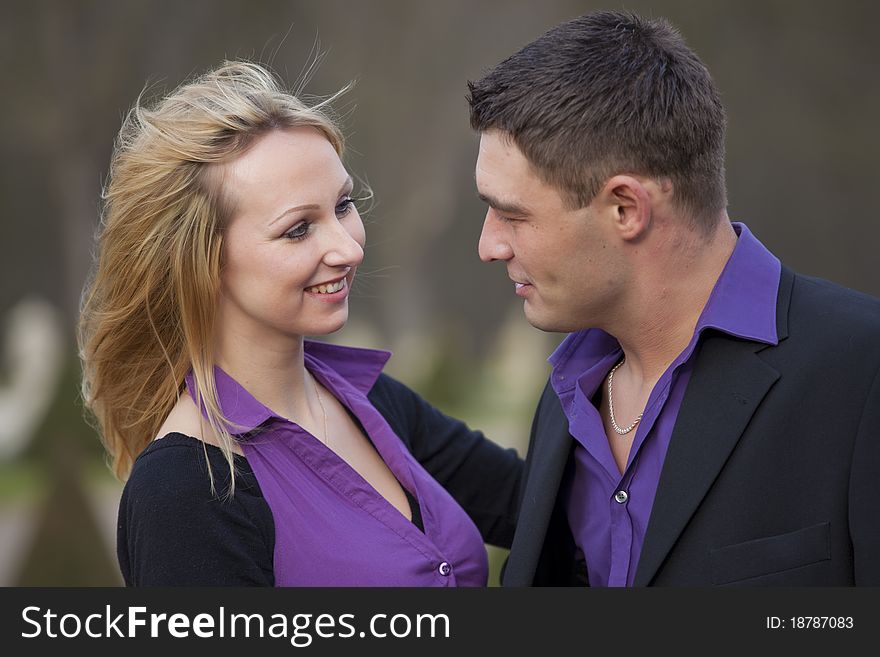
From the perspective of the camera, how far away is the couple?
1.79 metres

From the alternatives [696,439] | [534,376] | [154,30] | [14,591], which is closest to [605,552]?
[696,439]

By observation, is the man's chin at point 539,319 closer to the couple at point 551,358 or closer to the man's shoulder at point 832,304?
the couple at point 551,358

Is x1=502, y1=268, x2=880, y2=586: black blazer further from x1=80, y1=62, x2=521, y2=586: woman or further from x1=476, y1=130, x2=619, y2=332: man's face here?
x1=80, y1=62, x2=521, y2=586: woman

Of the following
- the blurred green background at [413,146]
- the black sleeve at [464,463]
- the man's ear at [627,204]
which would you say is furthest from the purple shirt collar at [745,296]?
the blurred green background at [413,146]

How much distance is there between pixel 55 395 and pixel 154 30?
2.28 meters

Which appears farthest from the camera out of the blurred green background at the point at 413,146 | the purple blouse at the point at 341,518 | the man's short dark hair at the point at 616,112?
the blurred green background at the point at 413,146

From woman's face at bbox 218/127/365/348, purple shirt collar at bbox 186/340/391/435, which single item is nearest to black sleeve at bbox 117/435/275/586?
purple shirt collar at bbox 186/340/391/435

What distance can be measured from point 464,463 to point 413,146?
3.97m

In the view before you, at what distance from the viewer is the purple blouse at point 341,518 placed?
6.64ft

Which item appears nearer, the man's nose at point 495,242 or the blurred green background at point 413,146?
the man's nose at point 495,242

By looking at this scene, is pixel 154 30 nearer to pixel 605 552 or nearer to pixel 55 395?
pixel 55 395

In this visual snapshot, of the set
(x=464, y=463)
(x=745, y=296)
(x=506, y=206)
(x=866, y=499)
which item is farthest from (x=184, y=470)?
(x=866, y=499)

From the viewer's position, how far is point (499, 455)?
268 cm

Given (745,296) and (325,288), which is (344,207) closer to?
(325,288)
